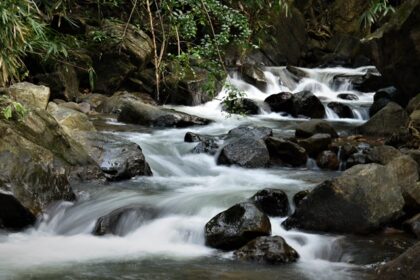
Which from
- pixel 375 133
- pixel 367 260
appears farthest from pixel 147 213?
pixel 375 133

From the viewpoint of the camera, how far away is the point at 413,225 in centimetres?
547

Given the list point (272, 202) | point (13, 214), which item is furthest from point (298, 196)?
point (13, 214)

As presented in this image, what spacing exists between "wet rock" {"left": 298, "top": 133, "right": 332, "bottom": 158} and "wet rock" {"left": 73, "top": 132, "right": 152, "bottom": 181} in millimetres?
2883

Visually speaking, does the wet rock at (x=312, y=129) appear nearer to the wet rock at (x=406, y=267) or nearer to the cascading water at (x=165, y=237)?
the cascading water at (x=165, y=237)

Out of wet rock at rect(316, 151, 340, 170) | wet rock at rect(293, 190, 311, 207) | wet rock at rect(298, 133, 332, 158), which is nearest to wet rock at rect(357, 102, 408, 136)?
wet rock at rect(298, 133, 332, 158)

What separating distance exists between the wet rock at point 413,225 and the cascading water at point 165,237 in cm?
77

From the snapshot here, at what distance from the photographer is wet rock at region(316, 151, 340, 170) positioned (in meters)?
8.70

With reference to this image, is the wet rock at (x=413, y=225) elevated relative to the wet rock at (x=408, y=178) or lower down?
lower down

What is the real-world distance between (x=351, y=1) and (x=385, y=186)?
2203cm

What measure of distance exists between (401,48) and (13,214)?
9241 mm

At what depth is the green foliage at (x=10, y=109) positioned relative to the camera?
547 centimetres

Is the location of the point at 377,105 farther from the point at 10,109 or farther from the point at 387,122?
the point at 10,109

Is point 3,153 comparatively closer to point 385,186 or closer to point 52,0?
point 52,0

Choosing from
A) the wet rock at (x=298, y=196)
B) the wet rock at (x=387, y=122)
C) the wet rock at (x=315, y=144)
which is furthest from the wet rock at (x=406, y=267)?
the wet rock at (x=387, y=122)
